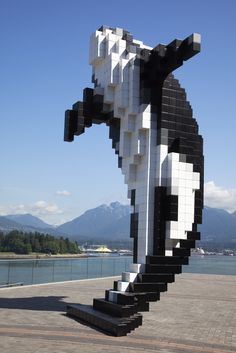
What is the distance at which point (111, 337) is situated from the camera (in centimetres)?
1095

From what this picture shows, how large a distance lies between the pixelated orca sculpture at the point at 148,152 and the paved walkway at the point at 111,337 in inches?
33.8

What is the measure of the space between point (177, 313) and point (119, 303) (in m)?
3.05

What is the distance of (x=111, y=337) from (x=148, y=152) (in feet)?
16.9

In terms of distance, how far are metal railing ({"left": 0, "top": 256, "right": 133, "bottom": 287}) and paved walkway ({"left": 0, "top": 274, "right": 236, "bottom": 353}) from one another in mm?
3512

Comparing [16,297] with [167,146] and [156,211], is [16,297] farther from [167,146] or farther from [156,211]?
[167,146]

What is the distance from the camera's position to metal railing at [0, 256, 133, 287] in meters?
23.3

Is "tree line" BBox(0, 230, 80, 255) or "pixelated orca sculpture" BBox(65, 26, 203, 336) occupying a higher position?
"pixelated orca sculpture" BBox(65, 26, 203, 336)

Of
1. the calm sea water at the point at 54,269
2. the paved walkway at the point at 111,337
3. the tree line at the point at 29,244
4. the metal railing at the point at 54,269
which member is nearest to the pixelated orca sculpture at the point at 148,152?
the paved walkway at the point at 111,337

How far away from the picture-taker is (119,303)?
1239cm

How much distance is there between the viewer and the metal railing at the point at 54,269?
23.3 m

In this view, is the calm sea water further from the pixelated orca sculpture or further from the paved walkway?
the pixelated orca sculpture

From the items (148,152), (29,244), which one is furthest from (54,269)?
(29,244)

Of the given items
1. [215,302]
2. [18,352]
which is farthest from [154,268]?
[215,302]

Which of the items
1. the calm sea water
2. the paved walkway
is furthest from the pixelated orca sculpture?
the calm sea water
